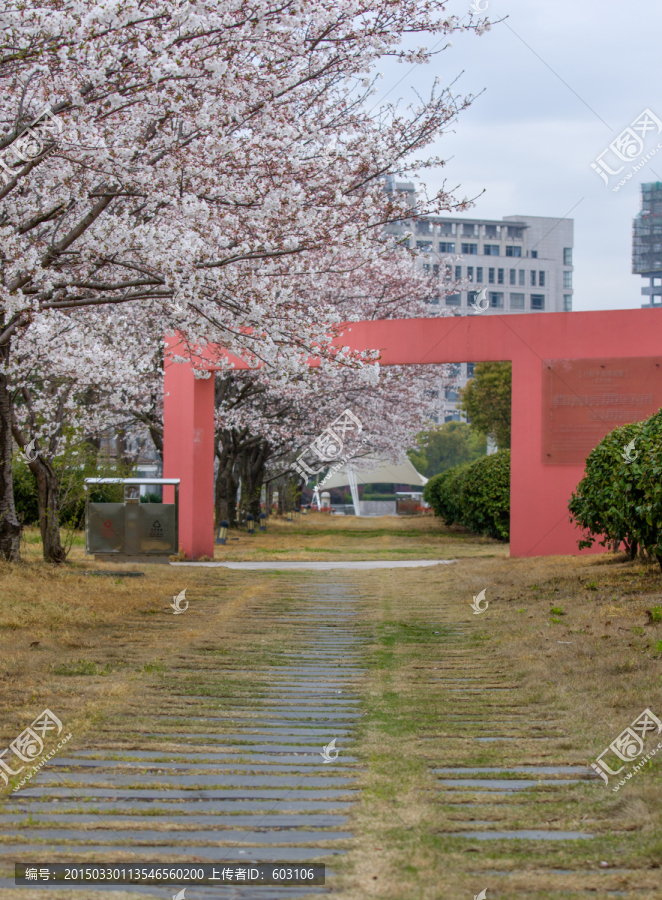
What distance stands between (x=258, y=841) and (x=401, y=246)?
698cm

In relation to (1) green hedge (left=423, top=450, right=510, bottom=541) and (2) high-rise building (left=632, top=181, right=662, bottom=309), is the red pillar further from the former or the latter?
(2) high-rise building (left=632, top=181, right=662, bottom=309)

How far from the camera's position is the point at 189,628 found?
8.77 metres

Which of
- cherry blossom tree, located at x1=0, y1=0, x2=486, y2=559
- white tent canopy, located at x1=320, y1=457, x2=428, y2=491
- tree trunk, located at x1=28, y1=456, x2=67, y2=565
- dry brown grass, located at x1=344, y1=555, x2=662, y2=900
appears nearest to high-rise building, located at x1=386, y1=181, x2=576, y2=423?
white tent canopy, located at x1=320, y1=457, x2=428, y2=491

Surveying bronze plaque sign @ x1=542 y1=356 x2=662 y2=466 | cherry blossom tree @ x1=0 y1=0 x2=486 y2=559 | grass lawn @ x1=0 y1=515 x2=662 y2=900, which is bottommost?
grass lawn @ x1=0 y1=515 x2=662 y2=900

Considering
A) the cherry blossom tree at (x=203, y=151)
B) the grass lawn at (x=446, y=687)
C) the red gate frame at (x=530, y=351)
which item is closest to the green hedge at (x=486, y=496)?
the red gate frame at (x=530, y=351)

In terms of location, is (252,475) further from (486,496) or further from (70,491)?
(70,491)

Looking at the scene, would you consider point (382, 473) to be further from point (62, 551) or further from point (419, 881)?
point (419, 881)

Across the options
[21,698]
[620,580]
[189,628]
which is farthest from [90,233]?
[620,580]

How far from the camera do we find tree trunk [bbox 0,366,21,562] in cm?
1172

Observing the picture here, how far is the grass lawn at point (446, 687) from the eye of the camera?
3.26 meters

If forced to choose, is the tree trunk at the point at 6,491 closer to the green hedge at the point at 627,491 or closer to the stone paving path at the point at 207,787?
the stone paving path at the point at 207,787

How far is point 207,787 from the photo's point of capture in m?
4.12

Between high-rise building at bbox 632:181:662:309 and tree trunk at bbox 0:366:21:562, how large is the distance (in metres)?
102

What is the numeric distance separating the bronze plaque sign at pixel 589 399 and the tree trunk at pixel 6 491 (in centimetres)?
864
